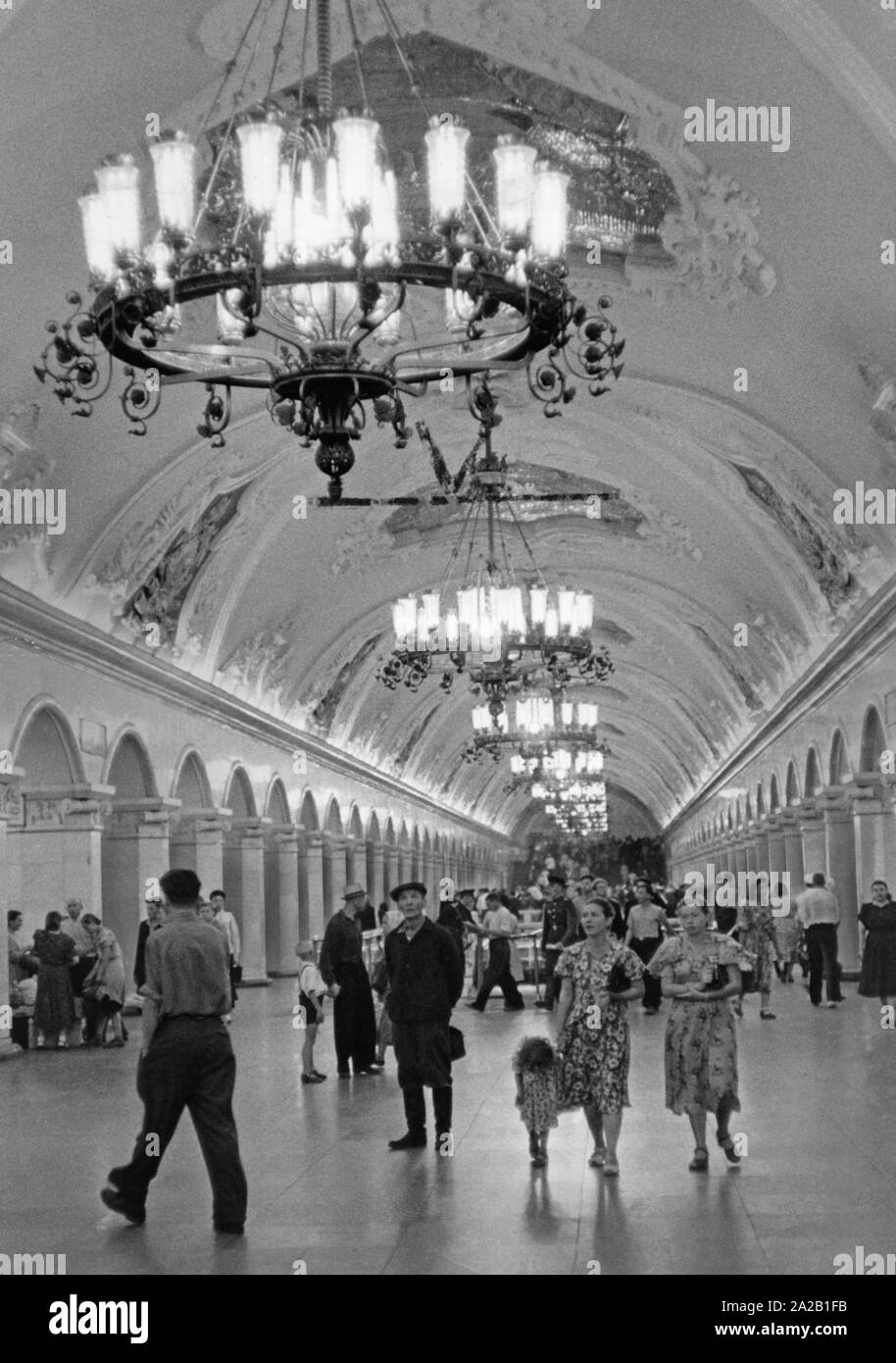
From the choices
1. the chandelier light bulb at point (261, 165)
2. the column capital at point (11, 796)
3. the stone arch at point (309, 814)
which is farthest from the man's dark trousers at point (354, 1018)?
the stone arch at point (309, 814)

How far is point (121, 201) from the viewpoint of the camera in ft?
22.0

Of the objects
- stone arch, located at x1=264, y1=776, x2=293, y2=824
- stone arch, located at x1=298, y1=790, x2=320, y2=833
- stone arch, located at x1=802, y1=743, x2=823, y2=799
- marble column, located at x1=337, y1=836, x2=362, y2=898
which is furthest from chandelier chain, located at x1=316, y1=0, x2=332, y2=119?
marble column, located at x1=337, y1=836, x2=362, y2=898

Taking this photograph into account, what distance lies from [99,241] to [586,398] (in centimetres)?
1188

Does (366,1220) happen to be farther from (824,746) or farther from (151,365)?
(824,746)

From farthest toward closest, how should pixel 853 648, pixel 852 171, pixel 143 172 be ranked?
pixel 853 648 < pixel 143 172 < pixel 852 171

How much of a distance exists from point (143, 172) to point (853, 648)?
412 inches

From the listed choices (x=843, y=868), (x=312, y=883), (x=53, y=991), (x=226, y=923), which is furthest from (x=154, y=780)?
(x=312, y=883)

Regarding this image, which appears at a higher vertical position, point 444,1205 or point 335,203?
point 335,203

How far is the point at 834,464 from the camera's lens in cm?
1625

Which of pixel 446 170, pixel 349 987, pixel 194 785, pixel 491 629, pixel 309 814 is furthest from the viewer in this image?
pixel 309 814

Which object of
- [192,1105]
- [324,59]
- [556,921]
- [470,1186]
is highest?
[324,59]

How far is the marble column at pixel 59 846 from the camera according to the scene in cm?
1772

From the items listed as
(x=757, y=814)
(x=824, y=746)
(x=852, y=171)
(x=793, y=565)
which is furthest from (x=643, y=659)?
(x=852, y=171)

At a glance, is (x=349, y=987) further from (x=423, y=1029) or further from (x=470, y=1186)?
(x=470, y=1186)
